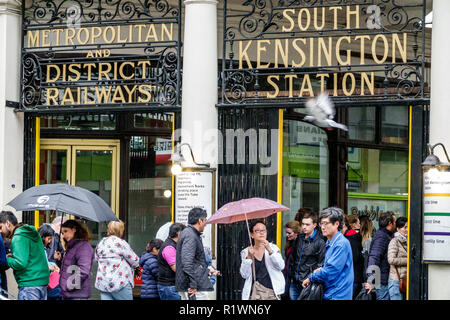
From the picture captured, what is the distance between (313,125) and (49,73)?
5.24 m

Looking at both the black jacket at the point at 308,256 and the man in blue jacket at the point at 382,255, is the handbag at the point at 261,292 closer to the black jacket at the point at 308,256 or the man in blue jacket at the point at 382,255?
the black jacket at the point at 308,256

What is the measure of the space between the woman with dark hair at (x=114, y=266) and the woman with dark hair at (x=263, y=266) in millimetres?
1833

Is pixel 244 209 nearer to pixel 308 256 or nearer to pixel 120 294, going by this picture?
pixel 308 256

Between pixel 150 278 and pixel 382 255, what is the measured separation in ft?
11.9

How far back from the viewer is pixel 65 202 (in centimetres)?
1123

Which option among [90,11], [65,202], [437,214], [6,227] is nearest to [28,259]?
[65,202]

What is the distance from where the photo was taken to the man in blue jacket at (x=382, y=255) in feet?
43.5

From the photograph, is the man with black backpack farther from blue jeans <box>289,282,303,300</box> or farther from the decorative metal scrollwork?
the decorative metal scrollwork

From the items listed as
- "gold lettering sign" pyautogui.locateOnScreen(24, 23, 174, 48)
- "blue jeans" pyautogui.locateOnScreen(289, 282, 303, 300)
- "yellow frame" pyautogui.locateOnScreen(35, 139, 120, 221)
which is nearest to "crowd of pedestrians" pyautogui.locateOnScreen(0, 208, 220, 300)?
"blue jeans" pyautogui.locateOnScreen(289, 282, 303, 300)

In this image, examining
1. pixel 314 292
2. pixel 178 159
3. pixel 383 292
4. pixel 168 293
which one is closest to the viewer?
pixel 314 292

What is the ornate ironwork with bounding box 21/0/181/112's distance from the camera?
14.8m

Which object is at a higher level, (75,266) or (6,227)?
(6,227)

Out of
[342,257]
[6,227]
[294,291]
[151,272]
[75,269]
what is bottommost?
[294,291]

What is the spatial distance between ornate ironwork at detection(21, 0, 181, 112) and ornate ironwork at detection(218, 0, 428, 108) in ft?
3.48
